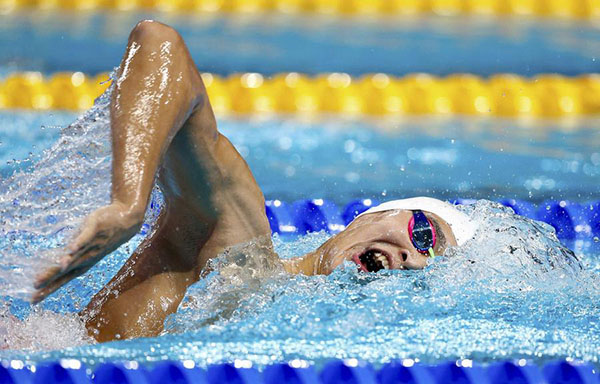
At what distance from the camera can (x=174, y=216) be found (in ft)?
5.88

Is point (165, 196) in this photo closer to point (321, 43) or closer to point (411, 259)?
point (411, 259)

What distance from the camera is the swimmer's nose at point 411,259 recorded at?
76.5 inches

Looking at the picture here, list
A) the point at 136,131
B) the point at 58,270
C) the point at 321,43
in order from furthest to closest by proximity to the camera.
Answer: the point at 321,43 < the point at 136,131 < the point at 58,270

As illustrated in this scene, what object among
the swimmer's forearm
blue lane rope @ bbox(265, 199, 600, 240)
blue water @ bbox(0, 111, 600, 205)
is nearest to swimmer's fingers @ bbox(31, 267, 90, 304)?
the swimmer's forearm

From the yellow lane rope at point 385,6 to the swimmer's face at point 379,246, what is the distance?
407cm

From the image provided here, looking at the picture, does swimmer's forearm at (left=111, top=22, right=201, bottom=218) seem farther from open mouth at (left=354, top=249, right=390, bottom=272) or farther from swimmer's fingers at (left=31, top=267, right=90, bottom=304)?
open mouth at (left=354, top=249, right=390, bottom=272)

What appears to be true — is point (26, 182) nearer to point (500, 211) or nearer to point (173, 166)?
point (173, 166)

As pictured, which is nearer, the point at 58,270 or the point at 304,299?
the point at 58,270

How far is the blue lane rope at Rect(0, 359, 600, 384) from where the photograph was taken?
1.63m

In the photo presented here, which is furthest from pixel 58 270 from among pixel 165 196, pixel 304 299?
pixel 304 299

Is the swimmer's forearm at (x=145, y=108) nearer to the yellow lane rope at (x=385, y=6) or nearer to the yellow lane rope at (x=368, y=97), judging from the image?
the yellow lane rope at (x=368, y=97)

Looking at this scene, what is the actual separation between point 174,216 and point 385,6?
439 cm

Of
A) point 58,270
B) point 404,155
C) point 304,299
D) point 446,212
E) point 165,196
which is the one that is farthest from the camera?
point 404,155

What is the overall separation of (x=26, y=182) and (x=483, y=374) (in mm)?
932
